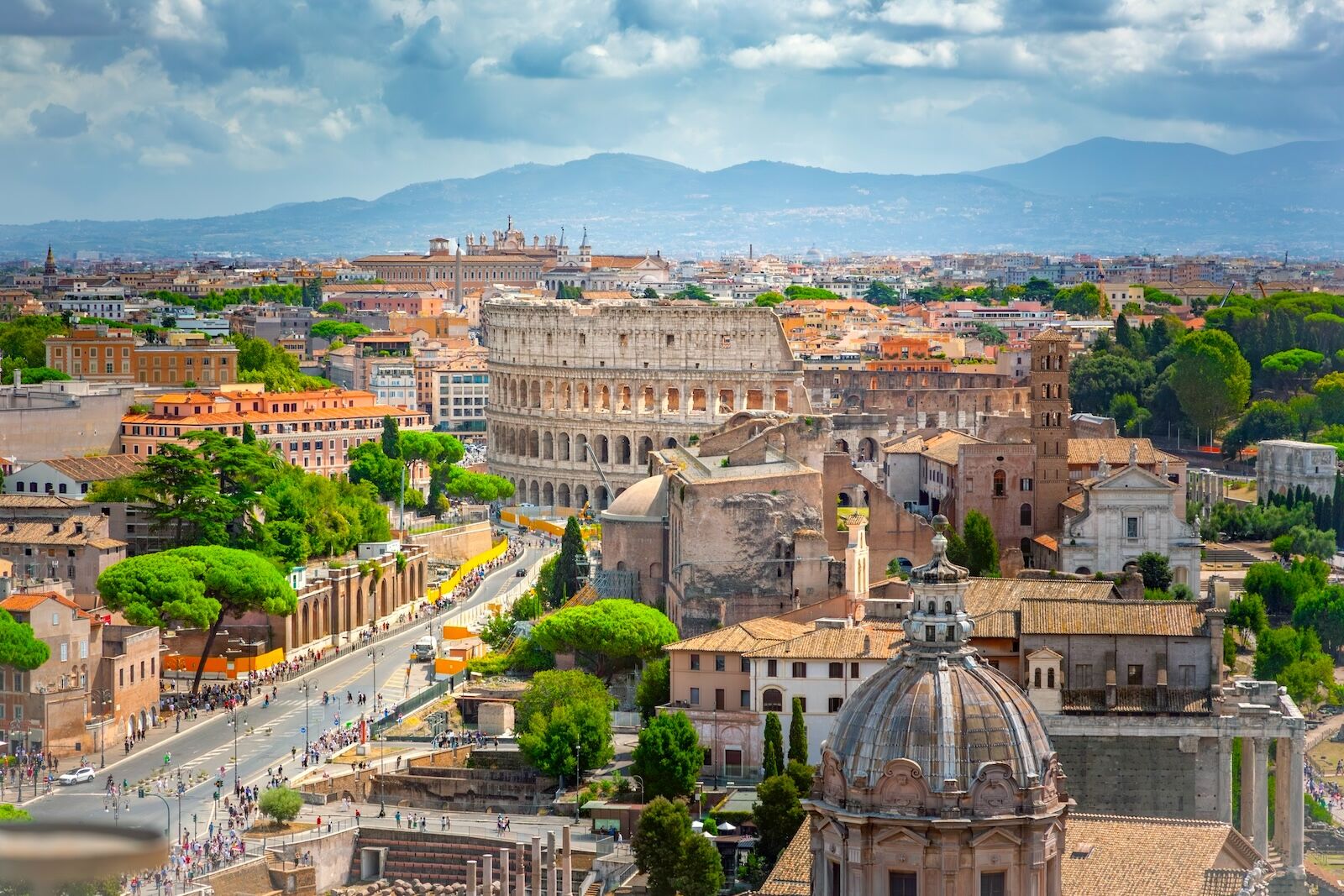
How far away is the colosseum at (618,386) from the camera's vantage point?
367 feet

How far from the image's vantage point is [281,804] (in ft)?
163

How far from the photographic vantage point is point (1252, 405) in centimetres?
11394

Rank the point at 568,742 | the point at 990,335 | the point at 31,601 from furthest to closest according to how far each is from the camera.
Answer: the point at 990,335, the point at 31,601, the point at 568,742

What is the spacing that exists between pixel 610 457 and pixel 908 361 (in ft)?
59.0

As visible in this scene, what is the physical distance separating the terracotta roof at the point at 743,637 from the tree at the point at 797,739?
3418 mm

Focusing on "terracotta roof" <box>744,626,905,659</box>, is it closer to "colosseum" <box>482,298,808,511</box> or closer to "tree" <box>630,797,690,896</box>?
"tree" <box>630,797,690,896</box>

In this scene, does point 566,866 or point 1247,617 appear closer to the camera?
point 566,866

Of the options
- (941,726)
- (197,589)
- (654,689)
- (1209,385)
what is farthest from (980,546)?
(1209,385)

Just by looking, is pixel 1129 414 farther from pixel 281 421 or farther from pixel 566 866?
pixel 566 866

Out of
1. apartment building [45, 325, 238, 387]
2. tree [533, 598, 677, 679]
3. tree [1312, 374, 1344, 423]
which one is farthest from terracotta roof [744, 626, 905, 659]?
apartment building [45, 325, 238, 387]

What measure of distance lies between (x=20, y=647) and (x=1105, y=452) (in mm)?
31141

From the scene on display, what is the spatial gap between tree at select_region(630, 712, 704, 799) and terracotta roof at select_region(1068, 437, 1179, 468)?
25.9 metres

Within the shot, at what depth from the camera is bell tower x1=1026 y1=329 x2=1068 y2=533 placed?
6781cm

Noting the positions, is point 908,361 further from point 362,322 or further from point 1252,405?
point 362,322
